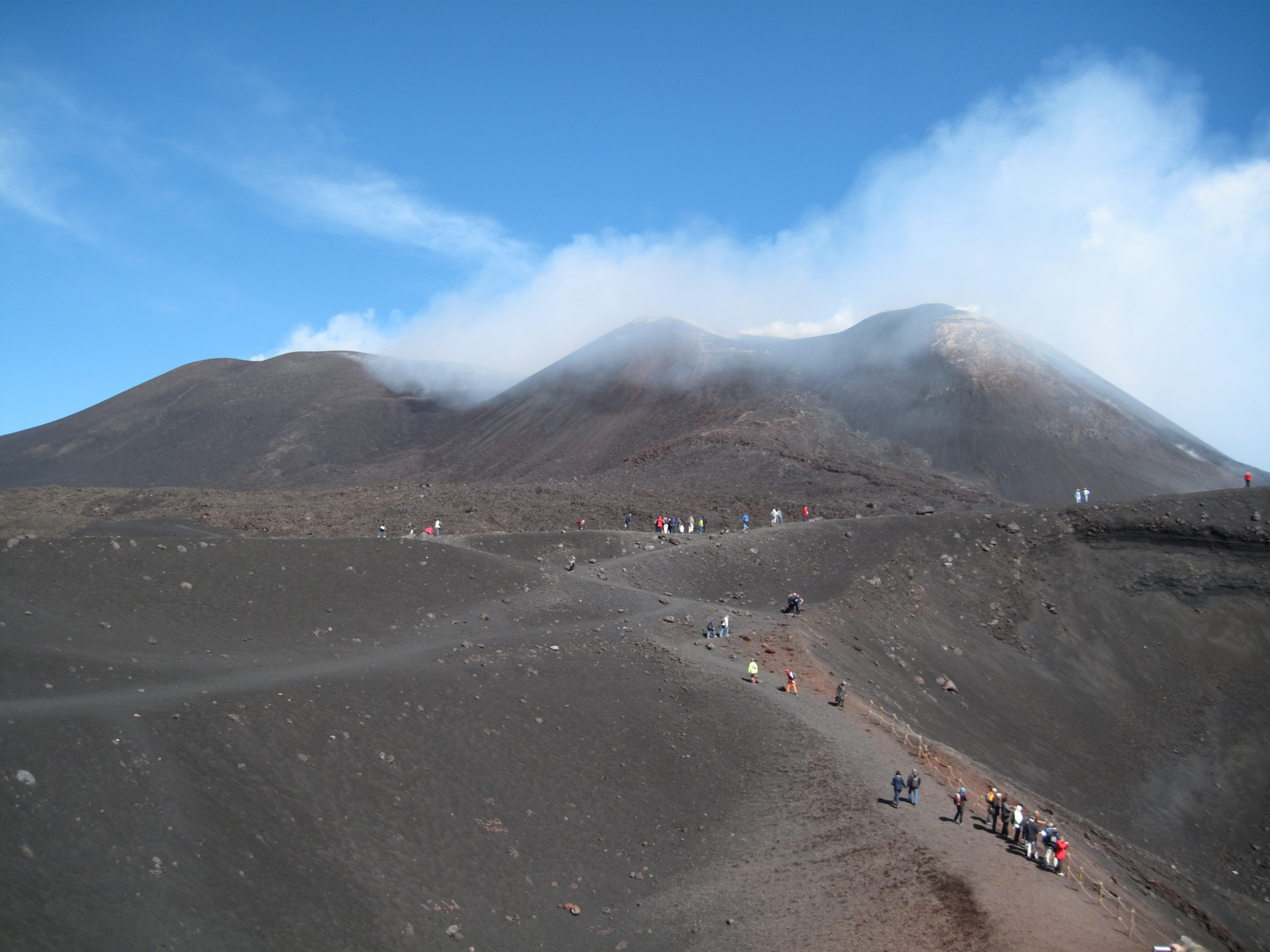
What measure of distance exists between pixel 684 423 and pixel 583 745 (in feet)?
163

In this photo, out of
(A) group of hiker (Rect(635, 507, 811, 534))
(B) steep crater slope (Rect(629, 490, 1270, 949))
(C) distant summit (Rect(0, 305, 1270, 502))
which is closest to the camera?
(B) steep crater slope (Rect(629, 490, 1270, 949))

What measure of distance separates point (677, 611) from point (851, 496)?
2354cm

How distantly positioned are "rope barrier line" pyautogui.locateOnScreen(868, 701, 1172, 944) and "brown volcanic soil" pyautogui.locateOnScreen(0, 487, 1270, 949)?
0.59 metres

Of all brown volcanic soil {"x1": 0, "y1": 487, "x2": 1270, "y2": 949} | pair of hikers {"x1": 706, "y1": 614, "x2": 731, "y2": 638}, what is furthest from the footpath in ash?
pair of hikers {"x1": 706, "y1": 614, "x2": 731, "y2": 638}

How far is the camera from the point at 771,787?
15.7 m

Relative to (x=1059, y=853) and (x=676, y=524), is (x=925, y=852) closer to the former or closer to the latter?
(x=1059, y=853)

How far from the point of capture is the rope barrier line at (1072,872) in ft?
39.4

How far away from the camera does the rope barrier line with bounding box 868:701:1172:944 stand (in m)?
12.0

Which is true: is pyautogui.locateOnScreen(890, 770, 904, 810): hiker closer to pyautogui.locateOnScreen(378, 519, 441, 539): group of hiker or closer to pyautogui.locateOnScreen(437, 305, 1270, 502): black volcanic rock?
pyautogui.locateOnScreen(378, 519, 441, 539): group of hiker

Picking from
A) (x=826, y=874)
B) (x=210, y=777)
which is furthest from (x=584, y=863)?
(x=210, y=777)

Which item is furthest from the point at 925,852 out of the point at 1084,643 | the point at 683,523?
the point at 683,523

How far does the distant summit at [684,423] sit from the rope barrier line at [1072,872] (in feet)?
96.7

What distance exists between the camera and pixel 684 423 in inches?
2554

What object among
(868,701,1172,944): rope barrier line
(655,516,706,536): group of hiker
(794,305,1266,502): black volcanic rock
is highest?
(794,305,1266,502): black volcanic rock
